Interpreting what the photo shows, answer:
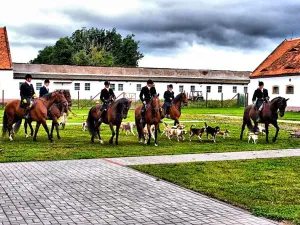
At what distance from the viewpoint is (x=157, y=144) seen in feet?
56.8

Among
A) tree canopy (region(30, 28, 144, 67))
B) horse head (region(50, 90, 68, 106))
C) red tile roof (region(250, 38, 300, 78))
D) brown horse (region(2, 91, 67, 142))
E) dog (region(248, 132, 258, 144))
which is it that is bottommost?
dog (region(248, 132, 258, 144))

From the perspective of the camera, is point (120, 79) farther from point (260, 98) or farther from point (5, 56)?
point (260, 98)

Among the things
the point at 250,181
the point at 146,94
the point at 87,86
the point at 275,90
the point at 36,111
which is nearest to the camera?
the point at 250,181

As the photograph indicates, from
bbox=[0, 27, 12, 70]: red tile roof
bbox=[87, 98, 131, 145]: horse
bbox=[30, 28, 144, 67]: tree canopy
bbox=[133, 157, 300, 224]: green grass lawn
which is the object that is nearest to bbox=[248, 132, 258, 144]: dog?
bbox=[133, 157, 300, 224]: green grass lawn

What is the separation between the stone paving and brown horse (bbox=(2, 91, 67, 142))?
6.83 meters

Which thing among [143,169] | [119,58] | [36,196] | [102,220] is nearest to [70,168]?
[143,169]

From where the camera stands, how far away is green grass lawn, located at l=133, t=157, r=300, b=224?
25.0 feet

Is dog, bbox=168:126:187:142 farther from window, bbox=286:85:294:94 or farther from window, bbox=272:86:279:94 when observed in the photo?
window, bbox=272:86:279:94

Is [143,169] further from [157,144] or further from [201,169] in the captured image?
[157,144]

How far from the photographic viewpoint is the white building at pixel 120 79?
56500 mm

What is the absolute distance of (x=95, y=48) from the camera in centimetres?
8869

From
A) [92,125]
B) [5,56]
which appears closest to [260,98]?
[92,125]

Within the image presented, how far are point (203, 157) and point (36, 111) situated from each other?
7647 mm

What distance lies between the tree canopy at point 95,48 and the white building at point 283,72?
127 ft
